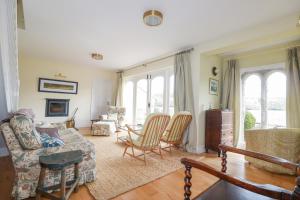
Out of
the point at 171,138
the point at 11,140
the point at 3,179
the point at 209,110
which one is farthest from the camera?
the point at 209,110

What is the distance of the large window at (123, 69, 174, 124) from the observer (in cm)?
489

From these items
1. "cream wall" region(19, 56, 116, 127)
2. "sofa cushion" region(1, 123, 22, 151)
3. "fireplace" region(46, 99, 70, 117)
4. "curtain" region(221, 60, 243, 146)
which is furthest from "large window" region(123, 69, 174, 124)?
"sofa cushion" region(1, 123, 22, 151)

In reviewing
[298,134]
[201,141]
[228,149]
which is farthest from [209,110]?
[228,149]

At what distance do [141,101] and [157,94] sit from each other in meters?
0.99

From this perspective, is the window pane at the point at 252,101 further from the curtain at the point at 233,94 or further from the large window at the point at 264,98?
the curtain at the point at 233,94

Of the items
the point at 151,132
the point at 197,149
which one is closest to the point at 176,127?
the point at 151,132

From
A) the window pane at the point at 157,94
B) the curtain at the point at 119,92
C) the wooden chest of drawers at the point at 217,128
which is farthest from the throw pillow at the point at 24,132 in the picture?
the curtain at the point at 119,92

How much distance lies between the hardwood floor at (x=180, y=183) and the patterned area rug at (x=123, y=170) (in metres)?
0.09

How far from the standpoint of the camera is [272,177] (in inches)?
98.6

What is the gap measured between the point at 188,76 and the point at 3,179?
3780 mm

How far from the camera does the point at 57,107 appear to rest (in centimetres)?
580

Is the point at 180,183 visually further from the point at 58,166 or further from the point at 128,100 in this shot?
the point at 128,100

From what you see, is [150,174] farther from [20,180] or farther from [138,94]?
[138,94]

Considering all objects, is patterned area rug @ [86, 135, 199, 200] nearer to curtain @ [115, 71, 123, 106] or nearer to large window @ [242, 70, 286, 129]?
large window @ [242, 70, 286, 129]
